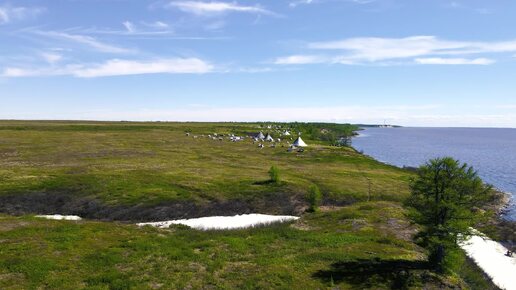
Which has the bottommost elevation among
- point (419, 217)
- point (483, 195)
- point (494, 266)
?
point (494, 266)

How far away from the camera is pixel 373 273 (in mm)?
29109

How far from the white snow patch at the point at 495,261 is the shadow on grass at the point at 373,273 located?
267 inches

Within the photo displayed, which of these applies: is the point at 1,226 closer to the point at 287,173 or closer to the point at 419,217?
the point at 419,217

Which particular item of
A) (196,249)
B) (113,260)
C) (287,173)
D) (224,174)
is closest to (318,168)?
(287,173)

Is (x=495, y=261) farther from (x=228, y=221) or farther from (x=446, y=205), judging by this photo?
(x=228, y=221)

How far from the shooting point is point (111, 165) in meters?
80.6

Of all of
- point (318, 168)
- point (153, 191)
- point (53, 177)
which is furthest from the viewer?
point (318, 168)

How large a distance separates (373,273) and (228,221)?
22997mm

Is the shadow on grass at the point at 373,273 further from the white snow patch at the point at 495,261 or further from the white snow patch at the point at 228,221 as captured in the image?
the white snow patch at the point at 228,221

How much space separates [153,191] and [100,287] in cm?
3458

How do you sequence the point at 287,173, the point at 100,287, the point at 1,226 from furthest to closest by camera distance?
the point at 287,173, the point at 1,226, the point at 100,287

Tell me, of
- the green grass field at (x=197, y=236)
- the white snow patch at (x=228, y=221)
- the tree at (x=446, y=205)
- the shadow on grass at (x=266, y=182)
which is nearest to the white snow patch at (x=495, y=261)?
the green grass field at (x=197, y=236)

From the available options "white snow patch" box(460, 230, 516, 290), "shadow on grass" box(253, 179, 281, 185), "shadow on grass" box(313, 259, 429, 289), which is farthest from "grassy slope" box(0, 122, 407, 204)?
"shadow on grass" box(313, 259, 429, 289)

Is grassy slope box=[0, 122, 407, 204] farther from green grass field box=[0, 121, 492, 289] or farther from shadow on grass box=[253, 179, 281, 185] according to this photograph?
shadow on grass box=[253, 179, 281, 185]
